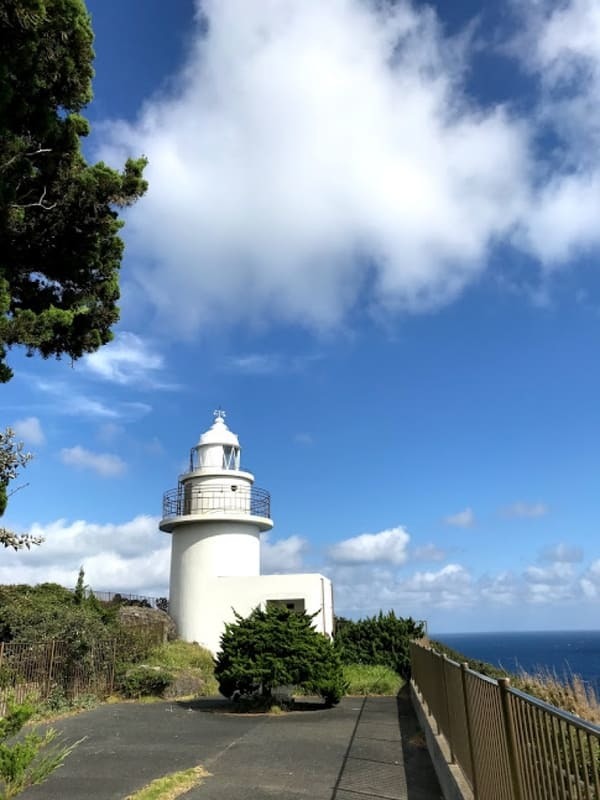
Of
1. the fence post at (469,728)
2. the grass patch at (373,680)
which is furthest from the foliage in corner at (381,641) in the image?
the fence post at (469,728)

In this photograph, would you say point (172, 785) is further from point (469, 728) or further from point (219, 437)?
point (219, 437)

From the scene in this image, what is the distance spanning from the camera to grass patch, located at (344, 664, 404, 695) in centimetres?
1645

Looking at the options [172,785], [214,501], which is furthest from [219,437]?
[172,785]

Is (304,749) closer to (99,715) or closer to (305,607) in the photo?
(99,715)

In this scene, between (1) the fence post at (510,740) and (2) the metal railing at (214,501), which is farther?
(2) the metal railing at (214,501)

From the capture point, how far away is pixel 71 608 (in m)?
17.8

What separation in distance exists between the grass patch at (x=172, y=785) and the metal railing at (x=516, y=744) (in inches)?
119

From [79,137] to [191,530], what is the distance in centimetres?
1386

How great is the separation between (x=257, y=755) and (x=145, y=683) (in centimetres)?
861

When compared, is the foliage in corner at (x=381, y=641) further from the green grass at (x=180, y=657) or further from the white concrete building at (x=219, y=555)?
the green grass at (x=180, y=657)

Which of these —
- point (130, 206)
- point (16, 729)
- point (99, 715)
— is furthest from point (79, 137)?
point (99, 715)

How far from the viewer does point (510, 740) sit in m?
3.86

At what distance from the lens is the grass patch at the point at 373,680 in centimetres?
1645

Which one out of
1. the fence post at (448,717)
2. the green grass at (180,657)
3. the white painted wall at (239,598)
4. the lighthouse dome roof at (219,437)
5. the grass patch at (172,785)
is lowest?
the grass patch at (172,785)
